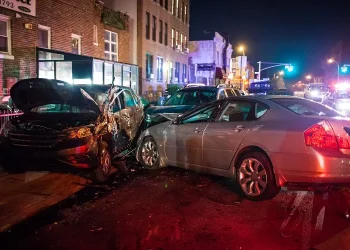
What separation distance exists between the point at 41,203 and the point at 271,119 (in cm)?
381

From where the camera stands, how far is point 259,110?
6652mm

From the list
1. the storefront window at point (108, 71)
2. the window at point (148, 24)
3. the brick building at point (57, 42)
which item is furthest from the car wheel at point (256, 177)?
the window at point (148, 24)

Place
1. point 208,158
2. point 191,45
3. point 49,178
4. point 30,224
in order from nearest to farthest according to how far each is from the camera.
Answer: point 30,224, point 208,158, point 49,178, point 191,45

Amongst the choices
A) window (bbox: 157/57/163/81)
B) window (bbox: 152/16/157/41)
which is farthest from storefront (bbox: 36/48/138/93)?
window (bbox: 157/57/163/81)

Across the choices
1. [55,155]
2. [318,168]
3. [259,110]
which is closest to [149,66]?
[55,155]

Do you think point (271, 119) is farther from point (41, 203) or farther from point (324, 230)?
point (41, 203)

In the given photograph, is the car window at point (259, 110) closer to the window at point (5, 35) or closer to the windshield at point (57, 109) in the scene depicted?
the windshield at point (57, 109)

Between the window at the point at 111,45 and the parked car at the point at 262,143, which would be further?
the window at the point at 111,45

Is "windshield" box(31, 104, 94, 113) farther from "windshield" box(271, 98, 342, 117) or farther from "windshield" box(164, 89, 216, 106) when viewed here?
"windshield" box(164, 89, 216, 106)

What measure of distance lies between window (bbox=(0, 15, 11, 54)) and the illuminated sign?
513 millimetres

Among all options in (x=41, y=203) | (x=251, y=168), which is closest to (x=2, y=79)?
(x=41, y=203)

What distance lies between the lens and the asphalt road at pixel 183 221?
474cm

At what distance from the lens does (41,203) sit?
20.7ft

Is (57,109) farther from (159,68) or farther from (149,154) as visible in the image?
(159,68)
